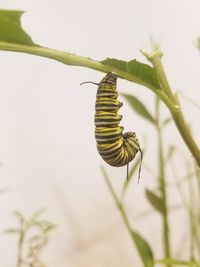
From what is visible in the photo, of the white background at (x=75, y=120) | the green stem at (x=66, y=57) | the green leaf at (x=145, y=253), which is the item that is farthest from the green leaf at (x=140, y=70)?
the white background at (x=75, y=120)

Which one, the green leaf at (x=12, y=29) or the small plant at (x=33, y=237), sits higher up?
the green leaf at (x=12, y=29)

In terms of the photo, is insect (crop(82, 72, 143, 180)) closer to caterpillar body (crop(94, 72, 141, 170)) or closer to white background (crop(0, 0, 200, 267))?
caterpillar body (crop(94, 72, 141, 170))

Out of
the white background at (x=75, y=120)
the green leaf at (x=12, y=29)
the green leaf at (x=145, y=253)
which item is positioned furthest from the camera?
the white background at (x=75, y=120)

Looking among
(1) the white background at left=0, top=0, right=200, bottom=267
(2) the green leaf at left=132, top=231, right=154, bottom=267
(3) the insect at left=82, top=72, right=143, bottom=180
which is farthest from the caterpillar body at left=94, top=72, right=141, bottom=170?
(1) the white background at left=0, top=0, right=200, bottom=267

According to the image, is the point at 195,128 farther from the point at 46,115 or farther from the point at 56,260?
the point at 56,260

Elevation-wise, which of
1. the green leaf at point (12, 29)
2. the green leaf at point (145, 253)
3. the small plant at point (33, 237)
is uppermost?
the green leaf at point (12, 29)

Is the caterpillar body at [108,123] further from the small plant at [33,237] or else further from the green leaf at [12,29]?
the small plant at [33,237]
